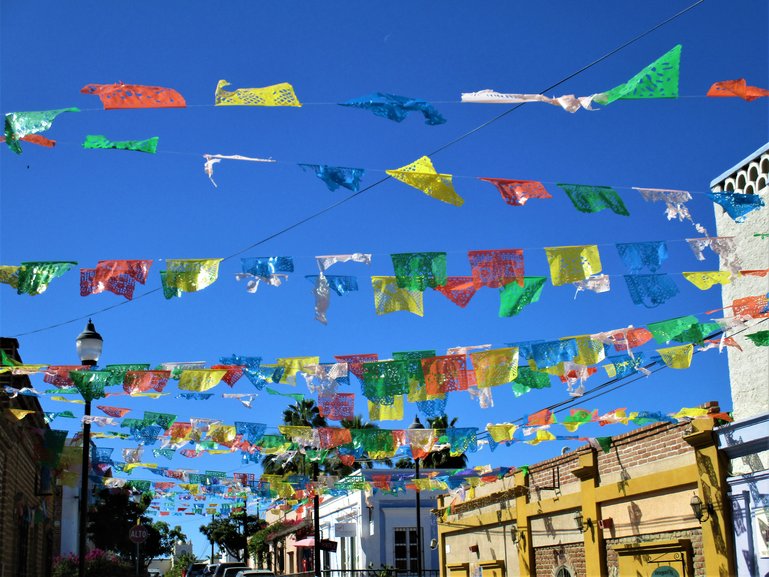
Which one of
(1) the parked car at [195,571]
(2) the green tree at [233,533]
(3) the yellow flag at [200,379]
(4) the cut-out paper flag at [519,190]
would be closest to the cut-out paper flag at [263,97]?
(4) the cut-out paper flag at [519,190]

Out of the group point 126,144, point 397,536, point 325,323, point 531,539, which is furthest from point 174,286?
point 397,536

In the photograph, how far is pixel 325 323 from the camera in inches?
418

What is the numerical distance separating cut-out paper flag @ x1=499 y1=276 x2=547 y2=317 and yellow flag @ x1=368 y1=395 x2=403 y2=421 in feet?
11.7

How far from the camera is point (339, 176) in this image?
852 centimetres

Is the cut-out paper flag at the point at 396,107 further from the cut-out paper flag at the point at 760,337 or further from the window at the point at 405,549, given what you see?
the window at the point at 405,549

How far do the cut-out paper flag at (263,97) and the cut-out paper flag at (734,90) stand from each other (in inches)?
147

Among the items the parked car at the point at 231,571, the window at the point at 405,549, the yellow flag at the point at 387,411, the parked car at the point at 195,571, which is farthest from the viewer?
the parked car at the point at 195,571

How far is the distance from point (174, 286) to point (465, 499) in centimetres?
1564

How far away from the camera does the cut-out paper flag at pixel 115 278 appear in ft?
33.6

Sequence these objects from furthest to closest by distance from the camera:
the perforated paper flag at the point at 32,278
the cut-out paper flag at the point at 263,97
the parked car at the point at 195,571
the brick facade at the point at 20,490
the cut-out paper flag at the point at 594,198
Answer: the parked car at the point at 195,571 < the brick facade at the point at 20,490 < the perforated paper flag at the point at 32,278 < the cut-out paper flag at the point at 594,198 < the cut-out paper flag at the point at 263,97

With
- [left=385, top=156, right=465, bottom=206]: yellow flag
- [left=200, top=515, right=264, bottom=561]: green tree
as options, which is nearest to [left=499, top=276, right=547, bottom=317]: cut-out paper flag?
[left=385, top=156, right=465, bottom=206]: yellow flag

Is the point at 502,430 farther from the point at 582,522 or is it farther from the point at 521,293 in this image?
the point at 521,293

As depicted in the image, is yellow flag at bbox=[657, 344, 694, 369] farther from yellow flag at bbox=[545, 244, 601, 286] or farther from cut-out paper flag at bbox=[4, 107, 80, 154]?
cut-out paper flag at bbox=[4, 107, 80, 154]

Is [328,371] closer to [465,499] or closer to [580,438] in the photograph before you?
[580,438]
